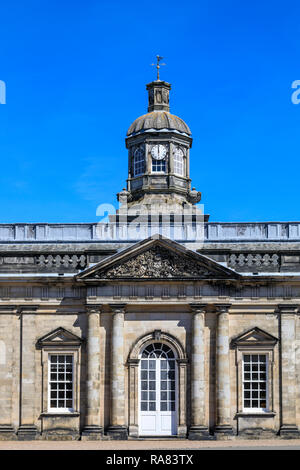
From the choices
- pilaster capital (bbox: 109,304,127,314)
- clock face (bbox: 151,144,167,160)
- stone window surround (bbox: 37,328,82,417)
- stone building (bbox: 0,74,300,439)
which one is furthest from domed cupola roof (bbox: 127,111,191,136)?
stone window surround (bbox: 37,328,82,417)

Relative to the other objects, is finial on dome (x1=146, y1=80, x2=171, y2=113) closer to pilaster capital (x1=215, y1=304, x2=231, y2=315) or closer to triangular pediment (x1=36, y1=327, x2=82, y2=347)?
pilaster capital (x1=215, y1=304, x2=231, y2=315)

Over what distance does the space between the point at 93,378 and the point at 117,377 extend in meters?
0.96

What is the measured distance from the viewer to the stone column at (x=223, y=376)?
121 feet

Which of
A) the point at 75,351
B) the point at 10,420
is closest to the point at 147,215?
the point at 75,351

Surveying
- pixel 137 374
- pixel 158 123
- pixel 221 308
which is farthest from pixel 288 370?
pixel 158 123

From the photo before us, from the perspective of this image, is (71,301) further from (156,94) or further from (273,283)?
(156,94)

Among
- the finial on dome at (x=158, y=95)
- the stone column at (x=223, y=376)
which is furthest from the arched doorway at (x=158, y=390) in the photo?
the finial on dome at (x=158, y=95)

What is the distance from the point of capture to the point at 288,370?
37.5 meters

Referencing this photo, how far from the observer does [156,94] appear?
4875 cm

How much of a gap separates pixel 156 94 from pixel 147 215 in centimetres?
908

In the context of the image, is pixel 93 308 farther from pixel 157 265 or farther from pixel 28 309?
pixel 157 265

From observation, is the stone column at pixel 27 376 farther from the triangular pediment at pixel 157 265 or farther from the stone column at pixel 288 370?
the stone column at pixel 288 370

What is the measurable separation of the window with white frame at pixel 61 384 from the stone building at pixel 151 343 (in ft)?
0.13

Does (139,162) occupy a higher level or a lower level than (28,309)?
higher
